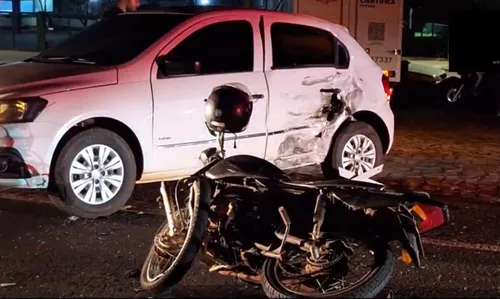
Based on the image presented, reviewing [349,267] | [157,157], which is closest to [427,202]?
[349,267]

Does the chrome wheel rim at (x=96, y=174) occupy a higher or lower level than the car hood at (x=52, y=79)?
lower

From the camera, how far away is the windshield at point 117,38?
24.8 ft

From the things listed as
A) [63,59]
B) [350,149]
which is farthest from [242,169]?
[350,149]

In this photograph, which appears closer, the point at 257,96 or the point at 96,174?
the point at 96,174

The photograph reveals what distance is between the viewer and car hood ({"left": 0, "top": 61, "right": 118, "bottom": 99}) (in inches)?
272

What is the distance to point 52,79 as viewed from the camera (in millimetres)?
7074

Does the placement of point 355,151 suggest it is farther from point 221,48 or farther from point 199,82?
point 199,82

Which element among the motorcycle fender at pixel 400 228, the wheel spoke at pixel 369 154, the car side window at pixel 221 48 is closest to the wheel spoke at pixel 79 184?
→ the car side window at pixel 221 48

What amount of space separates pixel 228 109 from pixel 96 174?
2355 mm

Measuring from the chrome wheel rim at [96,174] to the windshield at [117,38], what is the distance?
837mm

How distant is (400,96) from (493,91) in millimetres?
2327

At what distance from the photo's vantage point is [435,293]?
17.7 ft

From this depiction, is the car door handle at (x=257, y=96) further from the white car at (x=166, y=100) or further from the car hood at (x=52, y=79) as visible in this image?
the car hood at (x=52, y=79)

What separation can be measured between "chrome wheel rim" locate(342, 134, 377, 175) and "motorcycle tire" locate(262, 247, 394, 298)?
3.95 m
